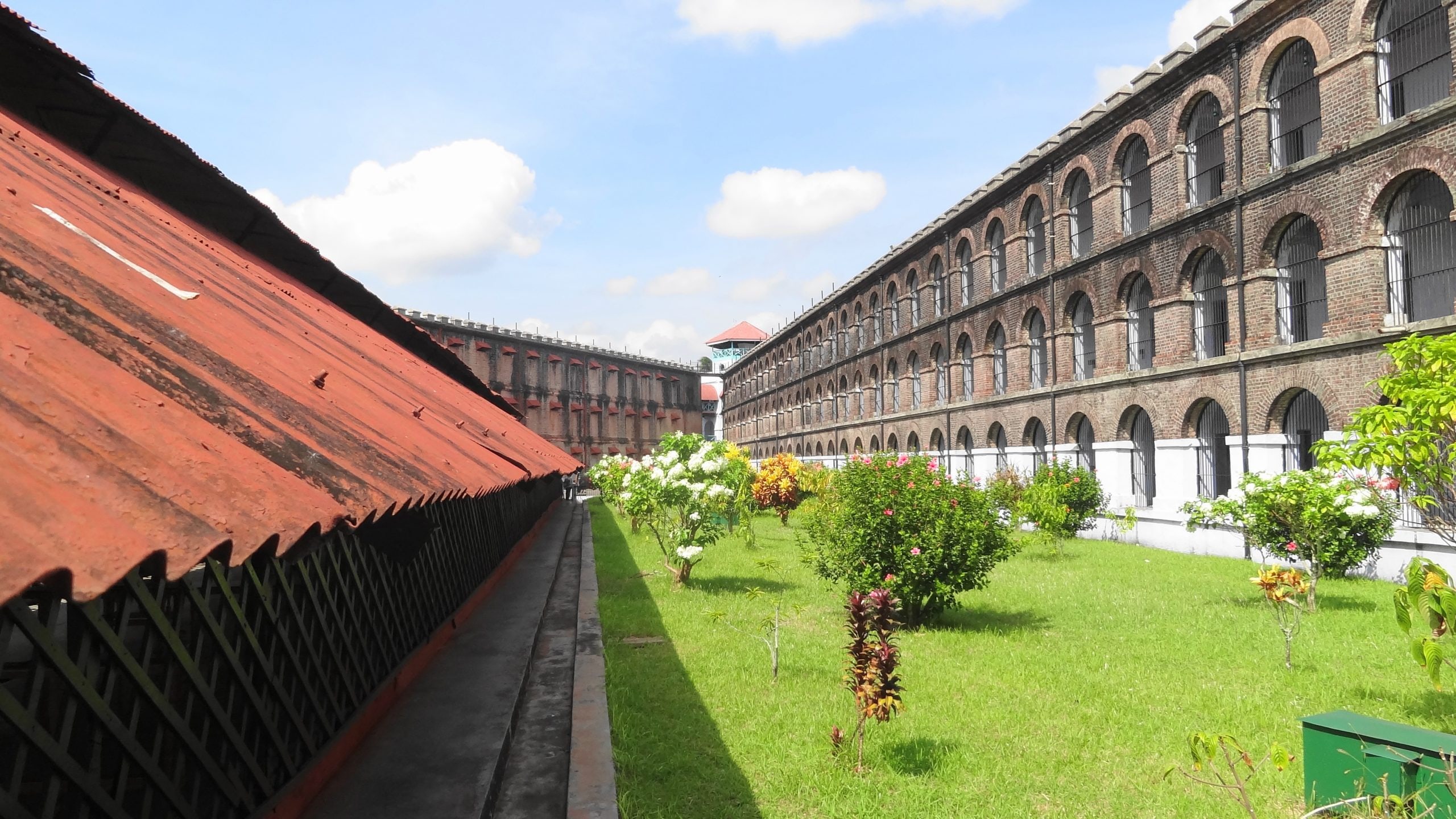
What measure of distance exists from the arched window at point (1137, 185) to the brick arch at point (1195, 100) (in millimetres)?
1439

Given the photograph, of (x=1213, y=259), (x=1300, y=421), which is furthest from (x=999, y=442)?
(x=1300, y=421)

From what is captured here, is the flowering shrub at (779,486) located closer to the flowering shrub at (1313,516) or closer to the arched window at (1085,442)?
the arched window at (1085,442)

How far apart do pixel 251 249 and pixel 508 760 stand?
19.3 ft

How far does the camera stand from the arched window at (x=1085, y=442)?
23.3 m

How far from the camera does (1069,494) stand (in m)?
20.7

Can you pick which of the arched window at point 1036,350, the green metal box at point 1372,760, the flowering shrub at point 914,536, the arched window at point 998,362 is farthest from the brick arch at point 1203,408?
the green metal box at point 1372,760

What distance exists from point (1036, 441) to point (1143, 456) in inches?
151

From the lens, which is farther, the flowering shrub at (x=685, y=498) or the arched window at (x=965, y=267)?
the arched window at (x=965, y=267)

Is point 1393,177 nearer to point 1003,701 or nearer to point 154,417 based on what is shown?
point 1003,701

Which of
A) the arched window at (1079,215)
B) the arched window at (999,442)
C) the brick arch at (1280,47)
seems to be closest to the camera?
the brick arch at (1280,47)

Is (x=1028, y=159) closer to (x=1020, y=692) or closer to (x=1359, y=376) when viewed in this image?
(x=1359, y=376)

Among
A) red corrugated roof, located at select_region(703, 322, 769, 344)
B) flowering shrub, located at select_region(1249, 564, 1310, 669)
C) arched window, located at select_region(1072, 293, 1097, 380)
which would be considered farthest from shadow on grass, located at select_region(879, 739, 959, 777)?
red corrugated roof, located at select_region(703, 322, 769, 344)

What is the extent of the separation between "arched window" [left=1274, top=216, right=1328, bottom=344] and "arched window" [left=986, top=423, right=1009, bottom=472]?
8.80 metres

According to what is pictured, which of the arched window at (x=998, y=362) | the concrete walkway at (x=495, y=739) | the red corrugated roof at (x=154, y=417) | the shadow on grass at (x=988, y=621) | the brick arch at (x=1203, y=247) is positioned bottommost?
the shadow on grass at (x=988, y=621)
